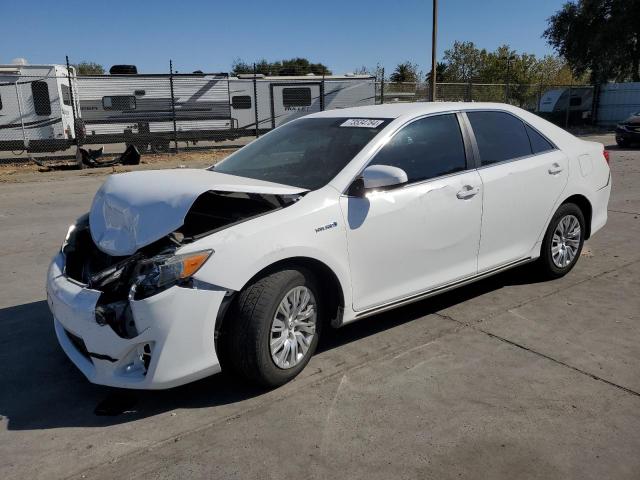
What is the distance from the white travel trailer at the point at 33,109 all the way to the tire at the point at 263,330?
→ 15.8m

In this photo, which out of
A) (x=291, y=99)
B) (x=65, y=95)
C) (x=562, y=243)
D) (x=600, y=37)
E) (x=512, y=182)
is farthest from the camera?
(x=600, y=37)

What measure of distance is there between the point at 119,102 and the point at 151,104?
1.05 metres

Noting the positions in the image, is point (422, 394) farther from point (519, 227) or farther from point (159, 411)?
point (519, 227)

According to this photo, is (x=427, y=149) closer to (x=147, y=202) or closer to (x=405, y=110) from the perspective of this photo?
(x=405, y=110)

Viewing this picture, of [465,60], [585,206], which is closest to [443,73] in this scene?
[465,60]

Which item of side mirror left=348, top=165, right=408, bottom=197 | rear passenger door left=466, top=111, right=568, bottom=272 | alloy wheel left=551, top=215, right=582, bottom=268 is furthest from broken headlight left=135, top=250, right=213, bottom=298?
alloy wheel left=551, top=215, right=582, bottom=268

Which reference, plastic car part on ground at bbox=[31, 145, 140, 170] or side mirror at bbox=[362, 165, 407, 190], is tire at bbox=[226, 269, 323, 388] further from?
plastic car part on ground at bbox=[31, 145, 140, 170]

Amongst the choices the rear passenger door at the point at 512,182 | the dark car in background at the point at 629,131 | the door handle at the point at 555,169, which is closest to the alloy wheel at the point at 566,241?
the rear passenger door at the point at 512,182

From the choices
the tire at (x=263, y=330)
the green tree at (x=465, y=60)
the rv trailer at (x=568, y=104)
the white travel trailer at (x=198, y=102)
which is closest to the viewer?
the tire at (x=263, y=330)

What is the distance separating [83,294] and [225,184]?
1030mm

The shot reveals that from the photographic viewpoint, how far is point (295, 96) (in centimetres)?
2225

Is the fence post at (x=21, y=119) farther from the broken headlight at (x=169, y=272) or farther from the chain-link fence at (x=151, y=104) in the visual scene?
the broken headlight at (x=169, y=272)

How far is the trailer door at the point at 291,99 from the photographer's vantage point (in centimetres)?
2206

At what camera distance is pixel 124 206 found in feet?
11.2
